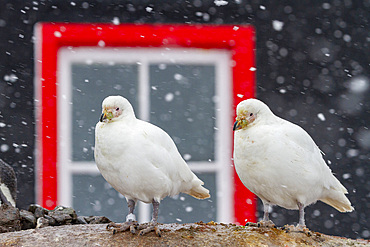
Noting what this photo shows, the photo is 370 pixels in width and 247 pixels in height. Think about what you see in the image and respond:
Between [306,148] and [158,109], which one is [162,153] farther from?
[158,109]

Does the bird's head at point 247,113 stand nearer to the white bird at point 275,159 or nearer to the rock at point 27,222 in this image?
the white bird at point 275,159

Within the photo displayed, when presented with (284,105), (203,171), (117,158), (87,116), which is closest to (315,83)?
(284,105)

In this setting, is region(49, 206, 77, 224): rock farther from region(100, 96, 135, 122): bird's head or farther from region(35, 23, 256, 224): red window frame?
region(35, 23, 256, 224): red window frame

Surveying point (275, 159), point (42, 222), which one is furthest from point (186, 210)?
point (275, 159)

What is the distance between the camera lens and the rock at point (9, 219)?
2662mm

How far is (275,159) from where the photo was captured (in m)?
2.47

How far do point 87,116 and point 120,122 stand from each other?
2128 mm

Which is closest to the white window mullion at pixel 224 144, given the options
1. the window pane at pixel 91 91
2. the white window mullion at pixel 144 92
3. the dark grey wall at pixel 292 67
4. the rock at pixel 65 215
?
the dark grey wall at pixel 292 67

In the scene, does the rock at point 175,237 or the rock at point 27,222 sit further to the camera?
the rock at point 27,222

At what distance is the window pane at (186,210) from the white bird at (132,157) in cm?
203

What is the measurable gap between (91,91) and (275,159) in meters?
2.44

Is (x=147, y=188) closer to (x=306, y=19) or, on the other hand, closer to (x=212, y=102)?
(x=212, y=102)

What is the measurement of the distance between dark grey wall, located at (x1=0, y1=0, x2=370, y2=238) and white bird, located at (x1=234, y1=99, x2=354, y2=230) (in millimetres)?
1979

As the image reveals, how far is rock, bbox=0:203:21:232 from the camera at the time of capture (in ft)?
8.73
